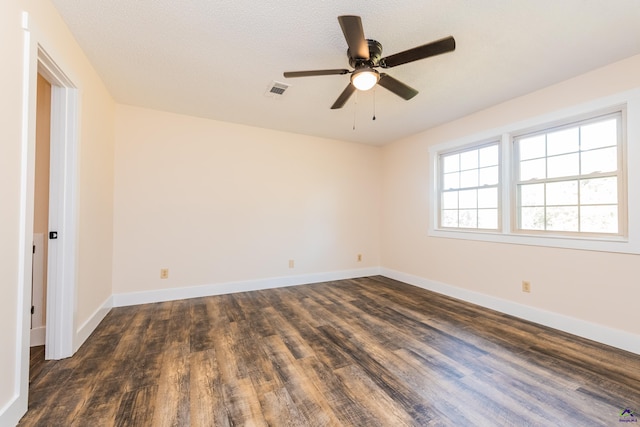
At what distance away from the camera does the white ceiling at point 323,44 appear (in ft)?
5.56

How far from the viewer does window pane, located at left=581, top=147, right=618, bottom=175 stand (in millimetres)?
2371

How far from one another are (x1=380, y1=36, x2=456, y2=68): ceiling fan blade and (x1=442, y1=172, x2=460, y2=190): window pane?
8.17 feet

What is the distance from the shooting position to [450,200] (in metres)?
3.89

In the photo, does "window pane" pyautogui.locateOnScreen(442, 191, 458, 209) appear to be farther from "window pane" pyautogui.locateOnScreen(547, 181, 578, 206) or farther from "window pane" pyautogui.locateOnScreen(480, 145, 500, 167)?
"window pane" pyautogui.locateOnScreen(547, 181, 578, 206)

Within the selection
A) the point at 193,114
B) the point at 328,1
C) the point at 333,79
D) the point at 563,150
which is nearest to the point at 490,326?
the point at 563,150

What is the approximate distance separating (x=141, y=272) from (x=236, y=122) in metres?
2.34

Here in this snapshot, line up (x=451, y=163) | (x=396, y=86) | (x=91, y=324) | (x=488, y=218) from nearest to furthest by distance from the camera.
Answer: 1. (x=396, y=86)
2. (x=91, y=324)
3. (x=488, y=218)
4. (x=451, y=163)

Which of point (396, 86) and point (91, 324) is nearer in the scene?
point (396, 86)

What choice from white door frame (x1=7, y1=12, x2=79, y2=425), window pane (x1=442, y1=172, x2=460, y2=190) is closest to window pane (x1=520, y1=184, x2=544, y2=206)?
window pane (x1=442, y1=172, x2=460, y2=190)

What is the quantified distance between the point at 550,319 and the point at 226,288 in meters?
3.81

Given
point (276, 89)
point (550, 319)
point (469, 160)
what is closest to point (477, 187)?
point (469, 160)

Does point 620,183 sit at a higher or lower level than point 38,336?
higher

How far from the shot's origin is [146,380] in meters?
1.75

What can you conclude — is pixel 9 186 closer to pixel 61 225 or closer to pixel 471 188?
pixel 61 225
